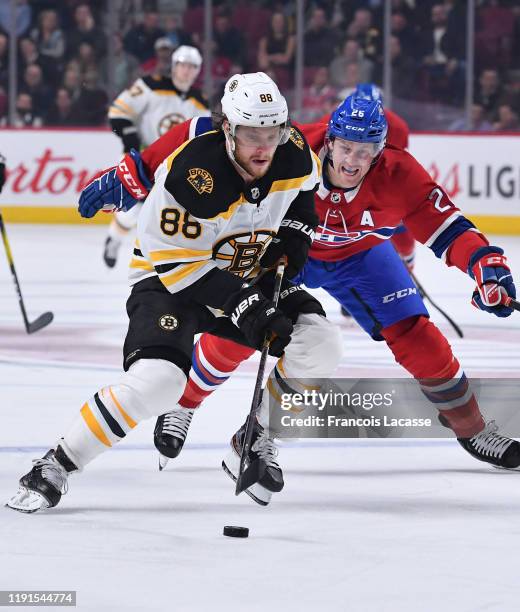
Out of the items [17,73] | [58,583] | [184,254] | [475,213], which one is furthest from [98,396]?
[17,73]

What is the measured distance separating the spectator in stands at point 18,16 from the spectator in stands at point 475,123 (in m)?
3.21

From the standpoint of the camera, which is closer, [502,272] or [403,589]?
[403,589]

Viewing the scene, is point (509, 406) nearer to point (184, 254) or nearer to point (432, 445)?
point (432, 445)

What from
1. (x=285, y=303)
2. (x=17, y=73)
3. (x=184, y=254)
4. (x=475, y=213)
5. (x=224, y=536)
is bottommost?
(x=475, y=213)

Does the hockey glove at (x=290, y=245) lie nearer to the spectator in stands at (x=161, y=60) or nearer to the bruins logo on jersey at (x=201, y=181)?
the bruins logo on jersey at (x=201, y=181)

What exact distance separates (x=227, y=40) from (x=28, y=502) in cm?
790

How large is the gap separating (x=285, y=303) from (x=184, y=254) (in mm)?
340

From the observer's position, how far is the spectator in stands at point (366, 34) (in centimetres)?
1021

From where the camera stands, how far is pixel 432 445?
3842 millimetres

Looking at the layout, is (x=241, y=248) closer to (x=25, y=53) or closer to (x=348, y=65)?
(x=348, y=65)

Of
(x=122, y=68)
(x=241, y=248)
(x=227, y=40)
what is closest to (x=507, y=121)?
(x=227, y=40)

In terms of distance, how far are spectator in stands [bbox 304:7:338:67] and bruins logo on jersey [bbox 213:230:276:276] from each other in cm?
727

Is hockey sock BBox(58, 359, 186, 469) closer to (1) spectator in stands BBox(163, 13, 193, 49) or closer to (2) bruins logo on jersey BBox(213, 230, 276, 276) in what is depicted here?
(2) bruins logo on jersey BBox(213, 230, 276, 276)

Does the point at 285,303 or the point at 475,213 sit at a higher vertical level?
the point at 285,303
